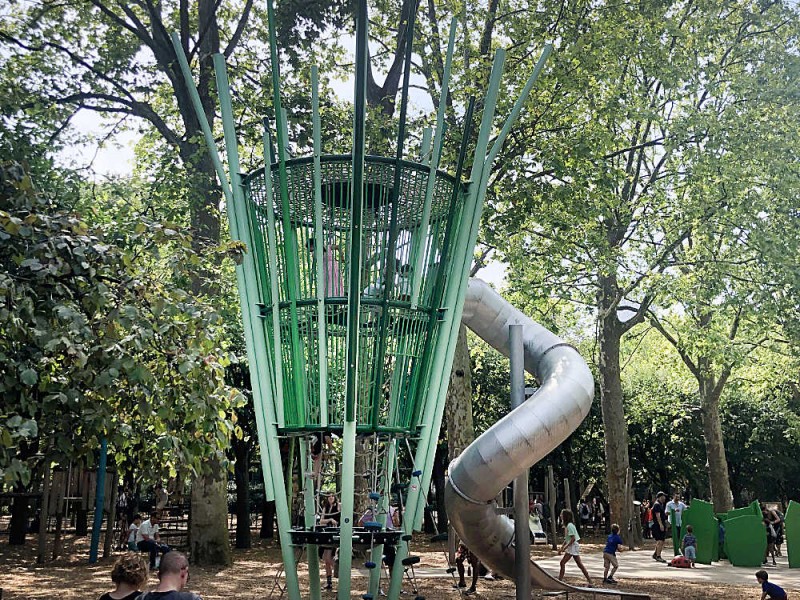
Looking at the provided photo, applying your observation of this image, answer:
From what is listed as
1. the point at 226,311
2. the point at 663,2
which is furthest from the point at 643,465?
the point at 226,311

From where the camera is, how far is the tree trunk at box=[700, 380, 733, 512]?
23.1 metres

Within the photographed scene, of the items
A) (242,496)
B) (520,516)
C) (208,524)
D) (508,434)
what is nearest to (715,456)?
(242,496)

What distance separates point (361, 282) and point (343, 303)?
0.24 metres

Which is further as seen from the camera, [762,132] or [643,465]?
[643,465]

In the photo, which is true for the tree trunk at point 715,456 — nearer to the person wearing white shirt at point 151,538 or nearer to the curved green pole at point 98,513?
the person wearing white shirt at point 151,538

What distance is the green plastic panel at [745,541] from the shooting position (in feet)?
55.0

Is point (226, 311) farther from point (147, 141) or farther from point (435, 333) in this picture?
point (435, 333)

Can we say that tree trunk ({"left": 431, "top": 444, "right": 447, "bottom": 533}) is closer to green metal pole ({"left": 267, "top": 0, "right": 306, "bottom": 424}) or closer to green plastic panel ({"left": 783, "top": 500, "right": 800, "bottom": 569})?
green plastic panel ({"left": 783, "top": 500, "right": 800, "bottom": 569})

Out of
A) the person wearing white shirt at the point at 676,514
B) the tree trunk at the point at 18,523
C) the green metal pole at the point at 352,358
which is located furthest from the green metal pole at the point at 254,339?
the tree trunk at the point at 18,523

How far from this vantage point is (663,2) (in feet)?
56.0

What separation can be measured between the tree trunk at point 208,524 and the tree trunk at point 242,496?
16.1 ft

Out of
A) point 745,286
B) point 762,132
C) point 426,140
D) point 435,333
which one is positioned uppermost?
point 762,132

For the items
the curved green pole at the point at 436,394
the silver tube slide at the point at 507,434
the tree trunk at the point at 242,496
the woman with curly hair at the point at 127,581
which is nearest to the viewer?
the woman with curly hair at the point at 127,581

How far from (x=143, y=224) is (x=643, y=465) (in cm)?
2938
